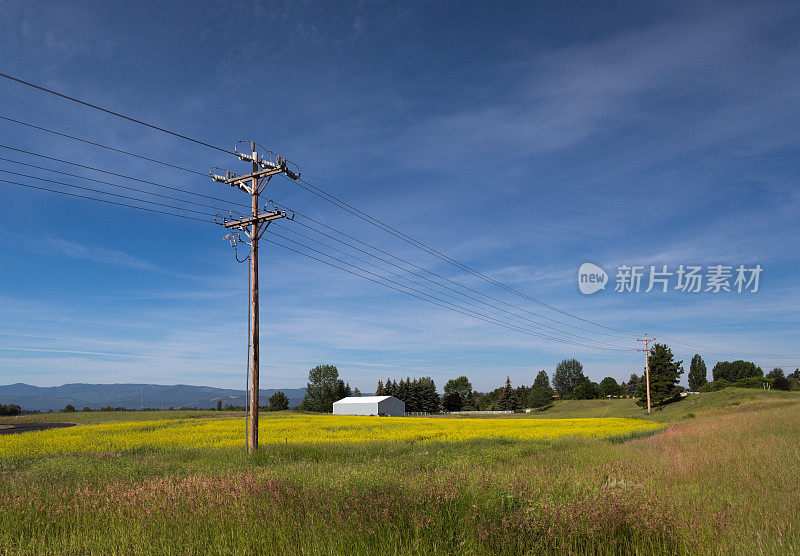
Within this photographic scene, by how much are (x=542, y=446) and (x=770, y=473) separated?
36.3 feet

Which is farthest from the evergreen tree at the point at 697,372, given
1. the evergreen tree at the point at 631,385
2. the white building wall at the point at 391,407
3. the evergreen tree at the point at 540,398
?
the white building wall at the point at 391,407

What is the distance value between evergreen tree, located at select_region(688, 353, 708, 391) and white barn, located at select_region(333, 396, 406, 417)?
109 metres

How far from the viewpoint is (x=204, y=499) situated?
768 centimetres

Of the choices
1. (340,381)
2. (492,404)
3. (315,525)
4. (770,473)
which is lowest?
(492,404)

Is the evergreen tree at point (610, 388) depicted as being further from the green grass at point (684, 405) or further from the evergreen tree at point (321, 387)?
the evergreen tree at point (321, 387)

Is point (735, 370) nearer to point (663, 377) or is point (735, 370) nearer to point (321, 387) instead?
point (663, 377)

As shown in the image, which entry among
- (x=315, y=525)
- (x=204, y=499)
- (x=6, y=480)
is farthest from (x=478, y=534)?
(x=6, y=480)

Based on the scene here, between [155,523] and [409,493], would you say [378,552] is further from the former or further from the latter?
[155,523]

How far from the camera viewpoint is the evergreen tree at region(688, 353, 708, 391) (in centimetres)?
14638

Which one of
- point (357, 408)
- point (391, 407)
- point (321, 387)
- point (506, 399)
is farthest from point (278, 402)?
point (506, 399)

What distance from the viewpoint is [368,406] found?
8962 cm

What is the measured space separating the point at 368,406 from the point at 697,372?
396 feet

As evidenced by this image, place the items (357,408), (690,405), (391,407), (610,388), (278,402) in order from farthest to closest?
(610,388), (278,402), (391,407), (357,408), (690,405)

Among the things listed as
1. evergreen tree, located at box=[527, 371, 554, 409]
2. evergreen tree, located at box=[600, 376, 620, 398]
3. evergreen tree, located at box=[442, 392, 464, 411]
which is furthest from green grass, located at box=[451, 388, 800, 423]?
evergreen tree, located at box=[600, 376, 620, 398]
